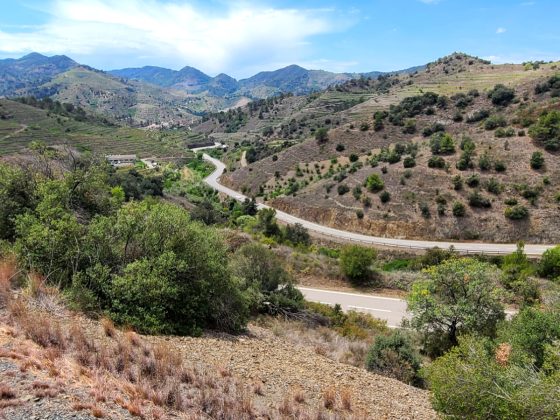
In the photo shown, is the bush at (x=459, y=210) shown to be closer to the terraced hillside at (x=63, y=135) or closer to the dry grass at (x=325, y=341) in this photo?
the dry grass at (x=325, y=341)

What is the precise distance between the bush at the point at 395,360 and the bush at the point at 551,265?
21.8 meters

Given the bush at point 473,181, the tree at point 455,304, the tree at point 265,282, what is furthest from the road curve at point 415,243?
the tree at point 265,282

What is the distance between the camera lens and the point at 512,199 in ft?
129

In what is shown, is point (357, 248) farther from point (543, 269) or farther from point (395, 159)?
point (395, 159)

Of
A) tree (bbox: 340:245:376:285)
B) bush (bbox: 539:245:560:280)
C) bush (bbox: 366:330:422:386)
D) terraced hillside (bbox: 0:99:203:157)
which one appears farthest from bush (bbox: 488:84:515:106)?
terraced hillside (bbox: 0:99:203:157)

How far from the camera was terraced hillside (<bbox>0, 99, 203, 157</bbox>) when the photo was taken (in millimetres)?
74688

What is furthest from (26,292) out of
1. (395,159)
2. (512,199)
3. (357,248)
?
(395,159)

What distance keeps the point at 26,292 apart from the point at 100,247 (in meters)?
2.25

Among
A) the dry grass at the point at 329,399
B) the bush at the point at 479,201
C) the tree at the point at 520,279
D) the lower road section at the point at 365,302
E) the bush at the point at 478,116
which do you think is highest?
the bush at the point at 478,116

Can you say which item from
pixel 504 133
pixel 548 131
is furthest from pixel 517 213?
pixel 504 133

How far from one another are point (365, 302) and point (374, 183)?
26230 millimetres

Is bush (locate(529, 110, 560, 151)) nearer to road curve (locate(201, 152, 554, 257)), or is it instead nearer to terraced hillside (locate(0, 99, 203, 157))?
road curve (locate(201, 152, 554, 257))

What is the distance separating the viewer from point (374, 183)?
46.9 meters

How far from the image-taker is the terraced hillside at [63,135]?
245 feet
